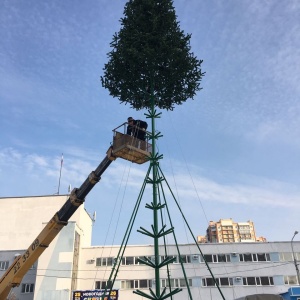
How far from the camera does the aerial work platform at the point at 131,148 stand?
18.4 metres

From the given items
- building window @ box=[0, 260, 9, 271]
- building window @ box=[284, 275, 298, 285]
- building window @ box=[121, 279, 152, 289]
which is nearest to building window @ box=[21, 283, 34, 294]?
building window @ box=[0, 260, 9, 271]

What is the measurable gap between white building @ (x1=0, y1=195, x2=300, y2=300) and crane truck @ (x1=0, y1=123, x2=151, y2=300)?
1094 inches

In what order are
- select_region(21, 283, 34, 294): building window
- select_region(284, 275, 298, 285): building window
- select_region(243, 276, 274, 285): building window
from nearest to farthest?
select_region(284, 275, 298, 285): building window
select_region(243, 276, 274, 285): building window
select_region(21, 283, 34, 294): building window

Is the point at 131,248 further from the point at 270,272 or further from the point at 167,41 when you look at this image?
the point at 167,41

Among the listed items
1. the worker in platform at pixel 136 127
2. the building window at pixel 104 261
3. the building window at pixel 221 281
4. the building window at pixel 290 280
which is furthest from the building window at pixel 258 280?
the worker in platform at pixel 136 127

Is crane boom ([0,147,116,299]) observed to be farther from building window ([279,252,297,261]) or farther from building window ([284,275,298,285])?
building window ([279,252,297,261])

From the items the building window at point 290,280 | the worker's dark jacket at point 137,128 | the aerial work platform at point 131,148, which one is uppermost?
the worker's dark jacket at point 137,128

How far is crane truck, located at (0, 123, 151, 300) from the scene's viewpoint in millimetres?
18609

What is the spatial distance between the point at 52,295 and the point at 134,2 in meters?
48.5

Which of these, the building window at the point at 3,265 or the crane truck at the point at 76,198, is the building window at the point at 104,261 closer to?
the building window at the point at 3,265

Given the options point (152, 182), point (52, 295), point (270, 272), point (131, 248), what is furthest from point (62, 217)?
point (270, 272)

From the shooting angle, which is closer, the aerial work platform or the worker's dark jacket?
the worker's dark jacket

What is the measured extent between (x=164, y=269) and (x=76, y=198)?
1510 inches

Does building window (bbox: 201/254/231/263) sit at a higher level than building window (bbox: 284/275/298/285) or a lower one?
higher
